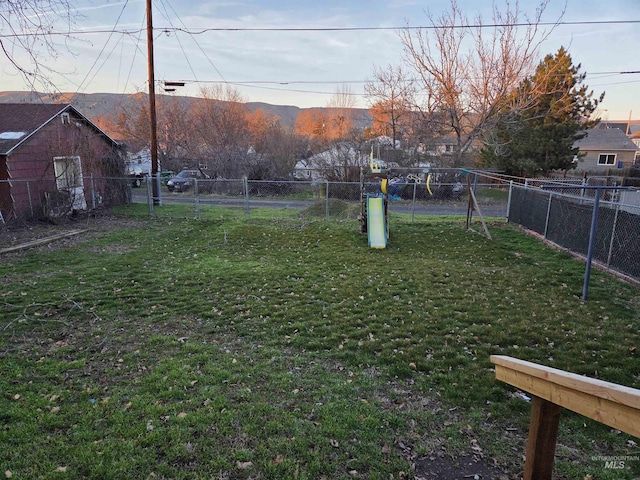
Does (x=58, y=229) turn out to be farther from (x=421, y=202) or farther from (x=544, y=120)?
(x=544, y=120)

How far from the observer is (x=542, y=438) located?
6.91 ft

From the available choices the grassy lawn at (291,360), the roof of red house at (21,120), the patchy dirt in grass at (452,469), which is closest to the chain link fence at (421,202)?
the grassy lawn at (291,360)

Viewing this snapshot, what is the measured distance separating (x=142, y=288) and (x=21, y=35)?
4024 mm

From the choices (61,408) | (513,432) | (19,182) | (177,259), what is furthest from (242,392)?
(19,182)

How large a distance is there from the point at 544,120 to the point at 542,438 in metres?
25.2

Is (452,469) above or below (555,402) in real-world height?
below

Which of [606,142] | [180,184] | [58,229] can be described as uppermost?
[606,142]

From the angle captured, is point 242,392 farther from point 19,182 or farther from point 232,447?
point 19,182

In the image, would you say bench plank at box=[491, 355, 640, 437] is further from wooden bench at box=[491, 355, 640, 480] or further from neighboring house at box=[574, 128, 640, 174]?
neighboring house at box=[574, 128, 640, 174]

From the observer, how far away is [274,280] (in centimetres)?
747

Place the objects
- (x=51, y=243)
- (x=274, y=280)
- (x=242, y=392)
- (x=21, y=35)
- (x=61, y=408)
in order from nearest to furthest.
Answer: (x=61, y=408) → (x=242, y=392) → (x=21, y=35) → (x=274, y=280) → (x=51, y=243)

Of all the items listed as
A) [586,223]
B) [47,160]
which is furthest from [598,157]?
[47,160]

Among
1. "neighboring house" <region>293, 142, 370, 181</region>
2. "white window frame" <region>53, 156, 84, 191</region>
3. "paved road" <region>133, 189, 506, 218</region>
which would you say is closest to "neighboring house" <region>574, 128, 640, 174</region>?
"paved road" <region>133, 189, 506, 218</region>

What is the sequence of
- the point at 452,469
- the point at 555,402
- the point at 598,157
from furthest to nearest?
the point at 598,157 → the point at 452,469 → the point at 555,402
